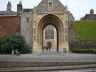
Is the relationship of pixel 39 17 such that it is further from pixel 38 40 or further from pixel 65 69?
pixel 65 69

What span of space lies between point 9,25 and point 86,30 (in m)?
17.9

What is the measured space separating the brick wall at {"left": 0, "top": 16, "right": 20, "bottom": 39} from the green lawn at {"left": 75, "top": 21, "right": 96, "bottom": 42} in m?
13.8

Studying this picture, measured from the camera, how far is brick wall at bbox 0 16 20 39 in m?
52.4

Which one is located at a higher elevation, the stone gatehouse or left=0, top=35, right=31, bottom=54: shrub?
the stone gatehouse

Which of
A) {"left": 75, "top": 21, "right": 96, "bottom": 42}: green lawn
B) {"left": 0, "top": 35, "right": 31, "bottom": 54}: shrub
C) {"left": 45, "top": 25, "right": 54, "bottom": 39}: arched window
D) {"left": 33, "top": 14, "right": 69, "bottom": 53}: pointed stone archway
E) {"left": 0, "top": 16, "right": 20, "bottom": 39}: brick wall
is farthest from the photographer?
{"left": 45, "top": 25, "right": 54, "bottom": 39}: arched window

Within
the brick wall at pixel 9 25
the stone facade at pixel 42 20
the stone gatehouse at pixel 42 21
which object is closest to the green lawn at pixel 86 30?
the stone gatehouse at pixel 42 21

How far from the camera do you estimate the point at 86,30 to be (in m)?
55.7

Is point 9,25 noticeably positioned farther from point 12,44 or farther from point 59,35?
point 59,35

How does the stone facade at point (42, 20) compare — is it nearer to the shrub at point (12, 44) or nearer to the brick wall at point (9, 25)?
the brick wall at point (9, 25)

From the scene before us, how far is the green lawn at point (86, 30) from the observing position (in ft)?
175

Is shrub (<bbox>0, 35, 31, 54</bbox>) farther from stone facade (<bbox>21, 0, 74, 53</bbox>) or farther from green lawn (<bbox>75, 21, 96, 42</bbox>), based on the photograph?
green lawn (<bbox>75, 21, 96, 42</bbox>)

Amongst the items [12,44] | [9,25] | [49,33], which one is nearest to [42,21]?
[9,25]

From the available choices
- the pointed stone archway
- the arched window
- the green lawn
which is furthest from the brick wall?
the arched window

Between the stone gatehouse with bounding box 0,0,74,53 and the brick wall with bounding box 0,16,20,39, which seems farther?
the brick wall with bounding box 0,16,20,39
